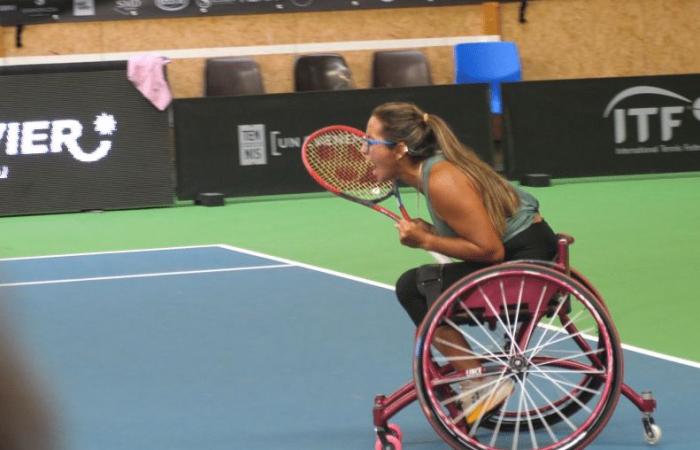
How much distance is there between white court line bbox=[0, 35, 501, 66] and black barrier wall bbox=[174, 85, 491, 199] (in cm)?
203

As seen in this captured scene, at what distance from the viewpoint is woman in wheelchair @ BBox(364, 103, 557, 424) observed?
138 inches

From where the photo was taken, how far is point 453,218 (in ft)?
11.6

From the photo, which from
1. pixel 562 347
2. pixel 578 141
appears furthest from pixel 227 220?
pixel 562 347

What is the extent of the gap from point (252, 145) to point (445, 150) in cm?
742

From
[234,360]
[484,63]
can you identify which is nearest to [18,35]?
[484,63]

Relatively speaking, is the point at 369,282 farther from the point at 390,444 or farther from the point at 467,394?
the point at 467,394

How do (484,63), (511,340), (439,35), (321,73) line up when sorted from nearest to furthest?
(511,340), (321,73), (484,63), (439,35)

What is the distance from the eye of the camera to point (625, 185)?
36.8 feet

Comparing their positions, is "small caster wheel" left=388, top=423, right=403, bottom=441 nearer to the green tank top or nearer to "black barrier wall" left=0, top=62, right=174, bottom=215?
the green tank top

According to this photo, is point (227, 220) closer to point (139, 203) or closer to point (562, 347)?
point (139, 203)

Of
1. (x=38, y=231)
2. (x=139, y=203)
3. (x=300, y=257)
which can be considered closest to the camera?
(x=300, y=257)

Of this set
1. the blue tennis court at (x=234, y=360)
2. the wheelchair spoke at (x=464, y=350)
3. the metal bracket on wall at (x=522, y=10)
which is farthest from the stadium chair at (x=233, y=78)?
the wheelchair spoke at (x=464, y=350)

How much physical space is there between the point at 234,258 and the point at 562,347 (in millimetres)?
3244

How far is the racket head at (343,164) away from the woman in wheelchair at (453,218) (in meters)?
0.40
